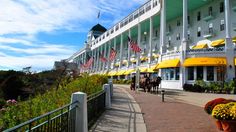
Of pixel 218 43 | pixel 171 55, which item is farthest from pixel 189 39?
pixel 218 43

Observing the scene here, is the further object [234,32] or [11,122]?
[234,32]

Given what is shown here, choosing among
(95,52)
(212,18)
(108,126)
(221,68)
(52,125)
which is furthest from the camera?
(95,52)

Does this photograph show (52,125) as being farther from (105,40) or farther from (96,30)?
(96,30)

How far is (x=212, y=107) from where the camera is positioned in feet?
34.7

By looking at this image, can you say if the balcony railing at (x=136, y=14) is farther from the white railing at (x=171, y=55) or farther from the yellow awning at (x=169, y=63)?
the yellow awning at (x=169, y=63)

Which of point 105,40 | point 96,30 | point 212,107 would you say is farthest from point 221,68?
point 96,30

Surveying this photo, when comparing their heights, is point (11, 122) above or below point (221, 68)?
below

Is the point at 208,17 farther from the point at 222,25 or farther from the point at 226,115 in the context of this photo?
the point at 226,115

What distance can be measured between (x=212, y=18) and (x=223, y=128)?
38016 mm

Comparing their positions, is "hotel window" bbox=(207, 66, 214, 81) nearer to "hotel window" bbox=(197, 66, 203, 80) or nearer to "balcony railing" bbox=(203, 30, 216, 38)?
"hotel window" bbox=(197, 66, 203, 80)

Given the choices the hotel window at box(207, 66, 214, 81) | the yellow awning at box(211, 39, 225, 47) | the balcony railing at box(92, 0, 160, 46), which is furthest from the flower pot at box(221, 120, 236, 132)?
the balcony railing at box(92, 0, 160, 46)

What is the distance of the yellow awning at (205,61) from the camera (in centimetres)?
3659

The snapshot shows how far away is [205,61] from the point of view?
37250mm

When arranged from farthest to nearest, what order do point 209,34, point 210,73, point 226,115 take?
point 209,34 → point 210,73 → point 226,115
